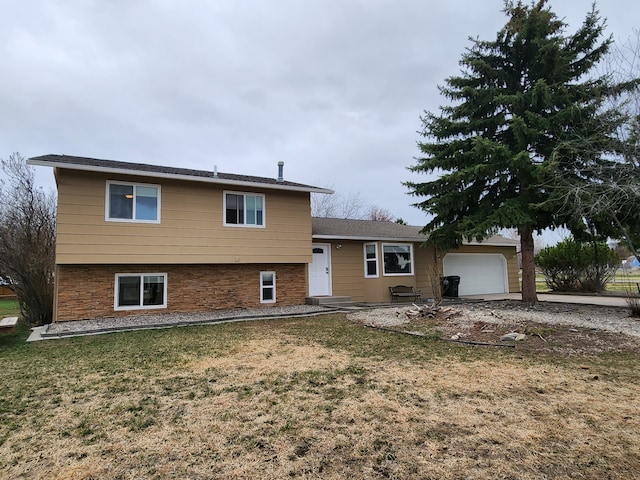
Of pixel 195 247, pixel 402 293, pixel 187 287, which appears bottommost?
pixel 402 293

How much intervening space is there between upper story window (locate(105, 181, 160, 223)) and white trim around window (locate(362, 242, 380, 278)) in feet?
26.8

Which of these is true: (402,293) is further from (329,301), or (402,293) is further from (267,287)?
(267,287)

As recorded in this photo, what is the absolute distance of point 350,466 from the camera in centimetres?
268

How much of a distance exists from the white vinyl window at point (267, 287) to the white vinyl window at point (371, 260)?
13.2ft

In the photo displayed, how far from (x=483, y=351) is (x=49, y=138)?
2145 centimetres

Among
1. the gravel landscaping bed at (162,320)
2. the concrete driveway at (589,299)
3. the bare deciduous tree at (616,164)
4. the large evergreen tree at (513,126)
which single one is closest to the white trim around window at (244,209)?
the gravel landscaping bed at (162,320)

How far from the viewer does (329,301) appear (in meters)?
13.6

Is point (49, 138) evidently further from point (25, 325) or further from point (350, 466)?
point (350, 466)

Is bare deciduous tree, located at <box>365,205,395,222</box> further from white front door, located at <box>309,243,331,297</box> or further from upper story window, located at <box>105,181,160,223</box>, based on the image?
upper story window, located at <box>105,181,160,223</box>

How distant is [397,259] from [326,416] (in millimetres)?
12735

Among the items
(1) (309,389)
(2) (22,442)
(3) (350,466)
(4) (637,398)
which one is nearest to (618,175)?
(4) (637,398)

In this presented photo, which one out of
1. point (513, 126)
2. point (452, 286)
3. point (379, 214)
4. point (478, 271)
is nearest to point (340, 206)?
point (379, 214)

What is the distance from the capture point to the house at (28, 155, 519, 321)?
33.6 feet

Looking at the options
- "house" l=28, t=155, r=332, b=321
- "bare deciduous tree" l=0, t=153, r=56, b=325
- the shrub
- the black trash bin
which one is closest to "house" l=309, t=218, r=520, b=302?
the black trash bin
